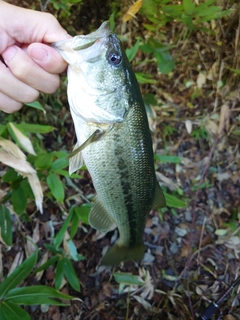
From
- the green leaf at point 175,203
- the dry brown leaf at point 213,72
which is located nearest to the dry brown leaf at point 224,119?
the dry brown leaf at point 213,72

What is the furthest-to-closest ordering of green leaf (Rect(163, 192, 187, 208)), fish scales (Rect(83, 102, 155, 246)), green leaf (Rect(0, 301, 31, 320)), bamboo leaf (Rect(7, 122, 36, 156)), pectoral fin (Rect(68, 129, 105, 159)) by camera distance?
green leaf (Rect(163, 192, 187, 208)) → bamboo leaf (Rect(7, 122, 36, 156)) → green leaf (Rect(0, 301, 31, 320)) → fish scales (Rect(83, 102, 155, 246)) → pectoral fin (Rect(68, 129, 105, 159))

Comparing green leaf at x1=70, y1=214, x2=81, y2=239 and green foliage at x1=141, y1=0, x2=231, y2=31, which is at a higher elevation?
green foliage at x1=141, y1=0, x2=231, y2=31

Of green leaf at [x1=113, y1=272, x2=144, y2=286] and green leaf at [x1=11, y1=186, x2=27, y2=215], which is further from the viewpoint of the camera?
green leaf at [x1=113, y1=272, x2=144, y2=286]

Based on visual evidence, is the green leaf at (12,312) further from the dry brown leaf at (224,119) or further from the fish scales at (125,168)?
the dry brown leaf at (224,119)

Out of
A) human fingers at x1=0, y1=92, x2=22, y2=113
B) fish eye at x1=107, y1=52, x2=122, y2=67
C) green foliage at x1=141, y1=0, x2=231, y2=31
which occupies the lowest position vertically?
green foliage at x1=141, y1=0, x2=231, y2=31

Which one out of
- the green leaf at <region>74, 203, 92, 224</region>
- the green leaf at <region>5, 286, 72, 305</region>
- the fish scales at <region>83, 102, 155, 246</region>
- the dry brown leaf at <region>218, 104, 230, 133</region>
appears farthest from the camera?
the dry brown leaf at <region>218, 104, 230, 133</region>

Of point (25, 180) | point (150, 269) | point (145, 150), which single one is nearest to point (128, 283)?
point (150, 269)

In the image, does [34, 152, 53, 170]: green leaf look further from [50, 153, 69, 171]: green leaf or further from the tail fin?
the tail fin

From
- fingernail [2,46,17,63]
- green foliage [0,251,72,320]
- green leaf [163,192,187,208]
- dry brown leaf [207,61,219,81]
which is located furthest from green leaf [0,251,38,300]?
dry brown leaf [207,61,219,81]

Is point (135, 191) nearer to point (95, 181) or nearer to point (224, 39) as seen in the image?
point (95, 181)
